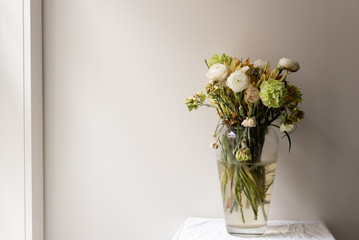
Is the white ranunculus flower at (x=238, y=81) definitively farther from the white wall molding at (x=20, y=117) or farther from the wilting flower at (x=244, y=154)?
the white wall molding at (x=20, y=117)

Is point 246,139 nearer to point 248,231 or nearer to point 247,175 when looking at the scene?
point 247,175

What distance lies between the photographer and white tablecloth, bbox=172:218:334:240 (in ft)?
4.52

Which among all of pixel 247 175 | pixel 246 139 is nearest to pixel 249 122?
pixel 246 139

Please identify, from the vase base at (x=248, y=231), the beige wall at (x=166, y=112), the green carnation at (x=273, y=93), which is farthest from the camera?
the beige wall at (x=166, y=112)

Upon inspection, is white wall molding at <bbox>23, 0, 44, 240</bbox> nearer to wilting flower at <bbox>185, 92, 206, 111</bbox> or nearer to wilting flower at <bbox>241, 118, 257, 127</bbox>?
wilting flower at <bbox>185, 92, 206, 111</bbox>

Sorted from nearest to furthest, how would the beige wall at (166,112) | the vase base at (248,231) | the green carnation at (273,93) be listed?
the green carnation at (273,93) → the vase base at (248,231) → the beige wall at (166,112)

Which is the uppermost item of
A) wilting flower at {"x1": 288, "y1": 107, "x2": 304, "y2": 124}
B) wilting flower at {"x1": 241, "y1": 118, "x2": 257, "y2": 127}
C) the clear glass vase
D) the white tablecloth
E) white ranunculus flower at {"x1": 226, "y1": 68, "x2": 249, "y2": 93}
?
white ranunculus flower at {"x1": 226, "y1": 68, "x2": 249, "y2": 93}

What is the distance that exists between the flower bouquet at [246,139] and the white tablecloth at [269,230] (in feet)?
0.19

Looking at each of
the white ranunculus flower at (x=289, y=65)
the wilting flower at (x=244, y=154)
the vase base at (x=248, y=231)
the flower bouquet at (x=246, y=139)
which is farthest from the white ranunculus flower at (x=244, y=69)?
the vase base at (x=248, y=231)

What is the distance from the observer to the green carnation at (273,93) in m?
1.25

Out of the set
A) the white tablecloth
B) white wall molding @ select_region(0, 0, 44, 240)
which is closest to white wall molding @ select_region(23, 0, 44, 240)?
white wall molding @ select_region(0, 0, 44, 240)

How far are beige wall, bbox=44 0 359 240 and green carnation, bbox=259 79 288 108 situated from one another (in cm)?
28

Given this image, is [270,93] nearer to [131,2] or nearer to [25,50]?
[131,2]

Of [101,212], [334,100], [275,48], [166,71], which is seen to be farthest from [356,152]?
[101,212]
